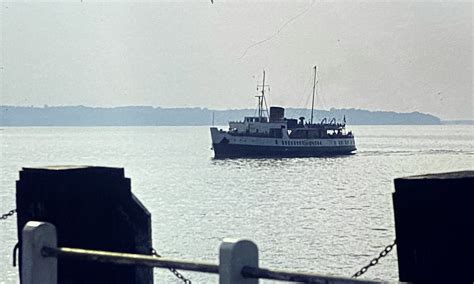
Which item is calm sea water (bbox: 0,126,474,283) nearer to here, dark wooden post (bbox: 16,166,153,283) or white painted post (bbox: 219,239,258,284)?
dark wooden post (bbox: 16,166,153,283)

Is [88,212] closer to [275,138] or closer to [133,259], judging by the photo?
[133,259]

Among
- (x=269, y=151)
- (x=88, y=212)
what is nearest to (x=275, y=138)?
(x=269, y=151)

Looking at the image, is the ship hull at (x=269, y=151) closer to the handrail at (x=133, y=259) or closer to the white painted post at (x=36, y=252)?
the white painted post at (x=36, y=252)

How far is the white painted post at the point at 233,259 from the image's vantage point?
463 centimetres

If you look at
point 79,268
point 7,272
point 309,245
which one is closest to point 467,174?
point 79,268

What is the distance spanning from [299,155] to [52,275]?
117727 millimetres

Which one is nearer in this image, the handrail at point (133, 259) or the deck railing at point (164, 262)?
the deck railing at point (164, 262)

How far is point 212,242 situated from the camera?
39125 mm

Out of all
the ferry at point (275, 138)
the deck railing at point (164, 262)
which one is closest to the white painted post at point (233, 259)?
the deck railing at point (164, 262)

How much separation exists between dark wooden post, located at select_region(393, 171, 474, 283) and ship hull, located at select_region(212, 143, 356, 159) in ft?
362

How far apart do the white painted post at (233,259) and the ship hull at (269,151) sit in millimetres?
111209

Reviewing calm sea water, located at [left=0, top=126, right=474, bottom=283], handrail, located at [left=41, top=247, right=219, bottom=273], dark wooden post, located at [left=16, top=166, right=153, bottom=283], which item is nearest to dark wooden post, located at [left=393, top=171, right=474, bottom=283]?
handrail, located at [left=41, top=247, right=219, bottom=273]

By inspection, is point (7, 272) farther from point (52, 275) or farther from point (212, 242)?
point (52, 275)

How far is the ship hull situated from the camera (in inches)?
4614
